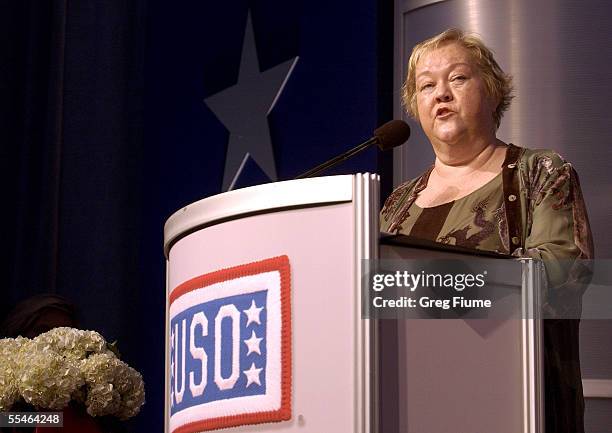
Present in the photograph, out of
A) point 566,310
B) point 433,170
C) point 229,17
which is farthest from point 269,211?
point 229,17

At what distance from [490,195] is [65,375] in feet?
3.18

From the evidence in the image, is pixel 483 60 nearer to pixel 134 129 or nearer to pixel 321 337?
pixel 321 337

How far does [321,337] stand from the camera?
1.71 meters

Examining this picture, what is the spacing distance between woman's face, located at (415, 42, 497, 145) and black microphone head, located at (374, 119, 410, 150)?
273mm

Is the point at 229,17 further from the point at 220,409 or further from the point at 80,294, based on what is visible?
the point at 220,409

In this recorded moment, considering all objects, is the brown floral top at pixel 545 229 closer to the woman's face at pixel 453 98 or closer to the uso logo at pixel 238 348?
the woman's face at pixel 453 98

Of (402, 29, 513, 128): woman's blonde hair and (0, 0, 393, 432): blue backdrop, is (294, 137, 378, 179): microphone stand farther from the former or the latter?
(0, 0, 393, 432): blue backdrop

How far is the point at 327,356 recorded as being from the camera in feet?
5.60

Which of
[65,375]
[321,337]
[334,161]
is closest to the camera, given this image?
[321,337]

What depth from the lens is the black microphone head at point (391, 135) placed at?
2.33 meters

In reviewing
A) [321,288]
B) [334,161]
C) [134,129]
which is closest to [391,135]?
[334,161]

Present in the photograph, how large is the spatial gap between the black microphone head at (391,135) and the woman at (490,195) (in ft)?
0.72

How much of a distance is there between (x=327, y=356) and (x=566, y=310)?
1.85 feet

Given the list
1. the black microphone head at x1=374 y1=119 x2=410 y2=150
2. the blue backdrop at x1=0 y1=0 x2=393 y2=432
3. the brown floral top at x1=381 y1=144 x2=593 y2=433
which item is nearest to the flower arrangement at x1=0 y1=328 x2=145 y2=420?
the brown floral top at x1=381 y1=144 x2=593 y2=433
